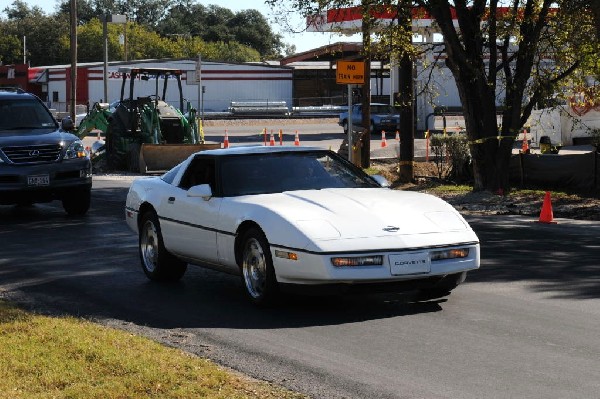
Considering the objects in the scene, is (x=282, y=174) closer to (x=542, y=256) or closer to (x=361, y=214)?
(x=361, y=214)

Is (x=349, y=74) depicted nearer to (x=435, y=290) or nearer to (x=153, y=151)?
(x=153, y=151)

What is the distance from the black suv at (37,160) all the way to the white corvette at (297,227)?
6.86 metres

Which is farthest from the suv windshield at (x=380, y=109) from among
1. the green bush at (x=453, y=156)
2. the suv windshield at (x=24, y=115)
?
the suv windshield at (x=24, y=115)

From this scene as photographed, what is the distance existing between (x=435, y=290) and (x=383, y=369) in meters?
2.77

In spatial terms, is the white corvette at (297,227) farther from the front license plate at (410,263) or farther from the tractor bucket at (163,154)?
the tractor bucket at (163,154)

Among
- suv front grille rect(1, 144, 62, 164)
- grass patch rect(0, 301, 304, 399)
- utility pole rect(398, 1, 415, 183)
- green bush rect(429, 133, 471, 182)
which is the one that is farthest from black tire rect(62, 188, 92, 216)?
green bush rect(429, 133, 471, 182)

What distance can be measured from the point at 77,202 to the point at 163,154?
11.0m

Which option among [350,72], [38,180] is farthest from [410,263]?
[350,72]

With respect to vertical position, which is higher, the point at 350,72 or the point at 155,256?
the point at 350,72

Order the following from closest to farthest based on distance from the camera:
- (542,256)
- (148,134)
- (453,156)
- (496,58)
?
(542,256), (496,58), (453,156), (148,134)

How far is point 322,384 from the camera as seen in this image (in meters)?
7.45

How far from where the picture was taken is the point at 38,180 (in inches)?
733

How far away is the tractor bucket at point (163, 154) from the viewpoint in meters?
30.2

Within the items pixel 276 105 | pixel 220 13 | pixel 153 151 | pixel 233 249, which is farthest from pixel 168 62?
pixel 220 13
